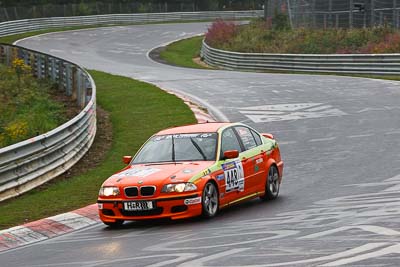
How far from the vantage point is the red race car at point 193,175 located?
507 inches

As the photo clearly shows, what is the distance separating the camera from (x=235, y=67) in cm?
4731

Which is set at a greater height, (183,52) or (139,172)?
(139,172)

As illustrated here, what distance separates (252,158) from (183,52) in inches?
1803

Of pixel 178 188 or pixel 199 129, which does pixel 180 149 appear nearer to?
pixel 199 129

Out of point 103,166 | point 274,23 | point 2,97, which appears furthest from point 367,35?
point 103,166

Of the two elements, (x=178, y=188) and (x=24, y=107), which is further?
→ (x=24, y=107)

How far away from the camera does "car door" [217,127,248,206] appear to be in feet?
44.6

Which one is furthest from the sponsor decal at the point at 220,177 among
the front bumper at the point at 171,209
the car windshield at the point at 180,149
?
the front bumper at the point at 171,209

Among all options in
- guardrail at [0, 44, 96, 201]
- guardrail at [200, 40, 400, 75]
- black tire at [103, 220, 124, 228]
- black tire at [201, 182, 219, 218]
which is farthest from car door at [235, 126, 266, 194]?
guardrail at [200, 40, 400, 75]

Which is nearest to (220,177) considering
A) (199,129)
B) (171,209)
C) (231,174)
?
(231,174)

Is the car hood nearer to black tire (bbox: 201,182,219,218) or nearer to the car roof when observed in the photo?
black tire (bbox: 201,182,219,218)

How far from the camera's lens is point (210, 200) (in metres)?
13.2

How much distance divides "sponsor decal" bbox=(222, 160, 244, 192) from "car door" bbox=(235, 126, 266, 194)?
0.17m

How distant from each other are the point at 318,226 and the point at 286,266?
2621 millimetres
